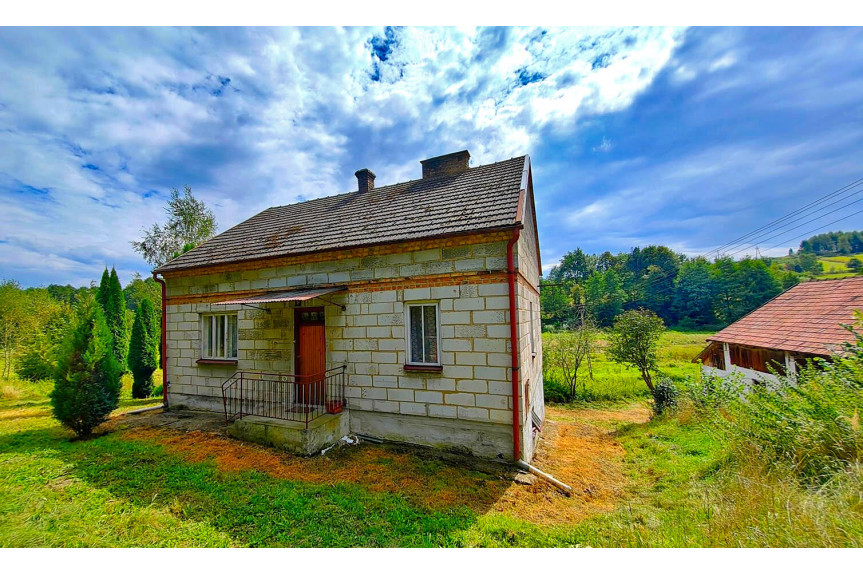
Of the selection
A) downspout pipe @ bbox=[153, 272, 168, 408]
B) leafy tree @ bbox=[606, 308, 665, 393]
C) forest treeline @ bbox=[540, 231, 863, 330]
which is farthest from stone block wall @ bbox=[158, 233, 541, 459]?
forest treeline @ bbox=[540, 231, 863, 330]

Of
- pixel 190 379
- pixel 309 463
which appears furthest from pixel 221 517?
pixel 190 379

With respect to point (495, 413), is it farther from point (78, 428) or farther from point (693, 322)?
point (693, 322)

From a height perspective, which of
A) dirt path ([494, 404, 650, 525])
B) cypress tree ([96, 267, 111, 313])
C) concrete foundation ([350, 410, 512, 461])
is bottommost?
dirt path ([494, 404, 650, 525])

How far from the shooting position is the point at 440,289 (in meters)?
6.57

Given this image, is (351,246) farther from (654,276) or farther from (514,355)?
(654,276)

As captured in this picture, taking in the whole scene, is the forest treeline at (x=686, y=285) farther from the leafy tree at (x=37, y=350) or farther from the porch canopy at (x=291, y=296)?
the leafy tree at (x=37, y=350)

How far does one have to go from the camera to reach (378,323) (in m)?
7.06

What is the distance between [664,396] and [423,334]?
1026cm

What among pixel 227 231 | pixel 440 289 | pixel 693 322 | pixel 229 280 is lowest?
pixel 693 322

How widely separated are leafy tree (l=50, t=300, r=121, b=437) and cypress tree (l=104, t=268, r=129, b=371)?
29.7 ft

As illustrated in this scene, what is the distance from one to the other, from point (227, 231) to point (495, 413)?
37.2 feet

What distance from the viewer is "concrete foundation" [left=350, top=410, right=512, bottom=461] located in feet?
19.7

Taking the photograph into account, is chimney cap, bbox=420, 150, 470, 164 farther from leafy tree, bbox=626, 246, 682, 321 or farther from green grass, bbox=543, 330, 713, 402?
leafy tree, bbox=626, 246, 682, 321

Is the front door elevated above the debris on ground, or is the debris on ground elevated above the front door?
the front door
